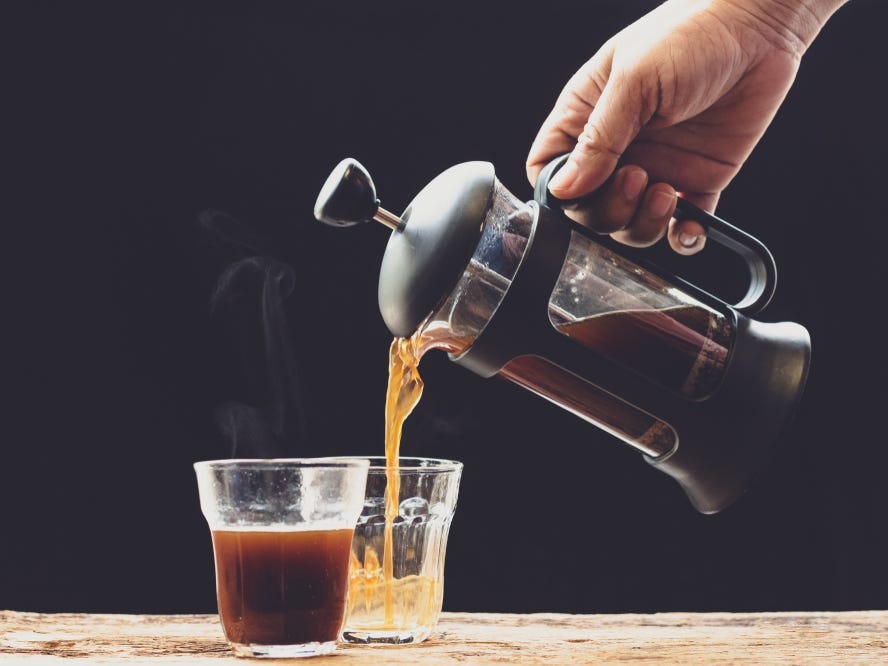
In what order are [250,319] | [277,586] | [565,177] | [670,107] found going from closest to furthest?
[277,586]
[565,177]
[670,107]
[250,319]

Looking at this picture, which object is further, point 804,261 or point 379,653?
point 804,261

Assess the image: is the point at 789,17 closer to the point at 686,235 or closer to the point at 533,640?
the point at 686,235

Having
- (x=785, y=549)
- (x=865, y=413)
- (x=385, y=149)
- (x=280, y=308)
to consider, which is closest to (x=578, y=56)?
(x=385, y=149)

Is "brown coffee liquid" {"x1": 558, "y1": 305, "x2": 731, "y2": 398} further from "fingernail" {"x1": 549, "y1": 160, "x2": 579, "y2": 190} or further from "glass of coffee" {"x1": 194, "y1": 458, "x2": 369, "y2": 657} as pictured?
"glass of coffee" {"x1": 194, "y1": 458, "x2": 369, "y2": 657}

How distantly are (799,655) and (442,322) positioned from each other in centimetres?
51

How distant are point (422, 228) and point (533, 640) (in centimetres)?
48

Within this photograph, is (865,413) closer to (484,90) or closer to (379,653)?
(484,90)

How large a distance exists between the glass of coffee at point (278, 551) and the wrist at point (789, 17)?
0.86m

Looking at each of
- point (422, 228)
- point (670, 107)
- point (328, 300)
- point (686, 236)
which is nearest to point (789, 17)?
point (670, 107)

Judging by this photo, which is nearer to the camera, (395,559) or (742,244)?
(395,559)

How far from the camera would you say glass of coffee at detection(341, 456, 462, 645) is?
43.9 inches

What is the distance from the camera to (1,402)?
1.98 m

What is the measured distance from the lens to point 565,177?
1261mm

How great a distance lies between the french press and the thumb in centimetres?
12
